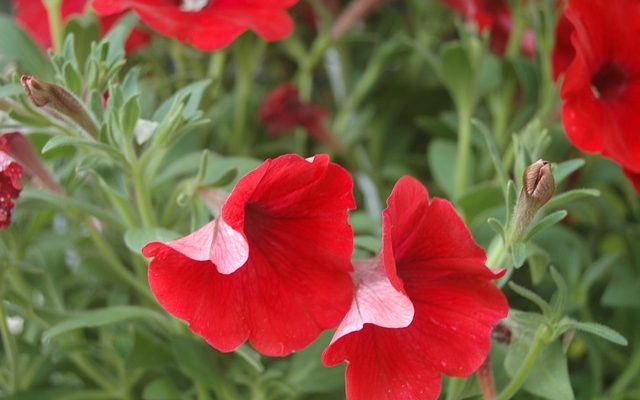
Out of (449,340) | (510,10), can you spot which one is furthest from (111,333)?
(510,10)

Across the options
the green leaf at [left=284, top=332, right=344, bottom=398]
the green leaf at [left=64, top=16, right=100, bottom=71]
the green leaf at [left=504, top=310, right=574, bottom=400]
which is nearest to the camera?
the green leaf at [left=504, top=310, right=574, bottom=400]

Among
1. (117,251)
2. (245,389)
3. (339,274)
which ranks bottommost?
(245,389)

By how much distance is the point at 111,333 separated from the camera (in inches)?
31.0

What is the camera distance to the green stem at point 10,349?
0.66m

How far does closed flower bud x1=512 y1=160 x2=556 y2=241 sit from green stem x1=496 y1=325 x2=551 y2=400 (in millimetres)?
82

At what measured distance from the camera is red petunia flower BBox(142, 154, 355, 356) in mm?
523

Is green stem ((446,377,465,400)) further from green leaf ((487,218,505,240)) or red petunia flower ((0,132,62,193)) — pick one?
red petunia flower ((0,132,62,193))

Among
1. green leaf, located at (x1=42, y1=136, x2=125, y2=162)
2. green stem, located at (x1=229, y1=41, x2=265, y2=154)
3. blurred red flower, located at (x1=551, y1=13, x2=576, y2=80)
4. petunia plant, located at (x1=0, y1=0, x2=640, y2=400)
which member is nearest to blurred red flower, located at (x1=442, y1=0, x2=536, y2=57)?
petunia plant, located at (x1=0, y1=0, x2=640, y2=400)

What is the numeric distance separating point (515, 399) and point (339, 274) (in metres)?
0.24

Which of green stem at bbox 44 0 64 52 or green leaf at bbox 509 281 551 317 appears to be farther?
green stem at bbox 44 0 64 52

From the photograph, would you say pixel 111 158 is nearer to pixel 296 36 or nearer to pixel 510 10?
pixel 296 36

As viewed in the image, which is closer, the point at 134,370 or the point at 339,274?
the point at 339,274

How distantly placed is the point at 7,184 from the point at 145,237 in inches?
4.1

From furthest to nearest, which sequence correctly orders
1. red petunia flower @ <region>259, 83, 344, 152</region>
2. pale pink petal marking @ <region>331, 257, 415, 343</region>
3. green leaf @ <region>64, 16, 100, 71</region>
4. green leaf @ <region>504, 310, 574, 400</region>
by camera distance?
red petunia flower @ <region>259, 83, 344, 152</region>, green leaf @ <region>64, 16, 100, 71</region>, green leaf @ <region>504, 310, 574, 400</region>, pale pink petal marking @ <region>331, 257, 415, 343</region>
